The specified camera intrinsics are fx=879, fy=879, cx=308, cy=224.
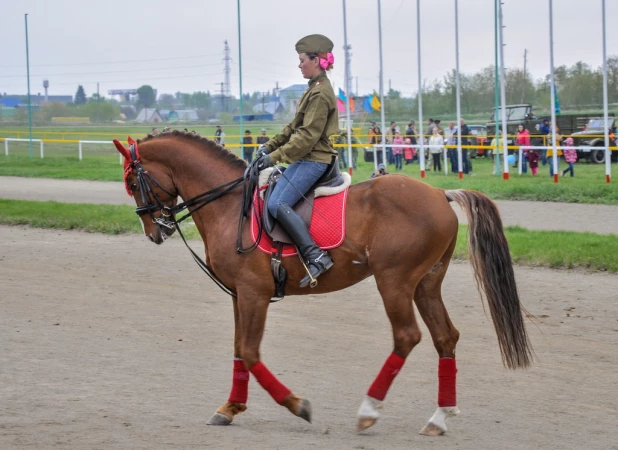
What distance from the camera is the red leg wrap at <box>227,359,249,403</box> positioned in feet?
20.3

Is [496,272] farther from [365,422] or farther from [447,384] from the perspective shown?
[365,422]

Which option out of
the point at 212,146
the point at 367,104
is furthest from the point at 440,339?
the point at 367,104

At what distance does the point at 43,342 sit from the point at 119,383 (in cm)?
Result: 172

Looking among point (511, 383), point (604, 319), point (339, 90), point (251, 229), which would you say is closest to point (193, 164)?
point (251, 229)

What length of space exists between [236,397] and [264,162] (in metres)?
1.72

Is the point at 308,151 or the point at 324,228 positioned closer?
the point at 324,228

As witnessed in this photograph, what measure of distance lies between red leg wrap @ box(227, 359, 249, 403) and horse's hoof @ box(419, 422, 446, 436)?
1.30 m

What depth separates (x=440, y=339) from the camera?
6.21m

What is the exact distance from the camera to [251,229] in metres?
6.37

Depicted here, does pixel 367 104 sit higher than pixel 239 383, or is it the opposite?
pixel 367 104

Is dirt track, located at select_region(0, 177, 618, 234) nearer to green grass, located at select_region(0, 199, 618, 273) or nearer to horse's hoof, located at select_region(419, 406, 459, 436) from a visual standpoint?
green grass, located at select_region(0, 199, 618, 273)

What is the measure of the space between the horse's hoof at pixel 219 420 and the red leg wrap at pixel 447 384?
1.45 metres

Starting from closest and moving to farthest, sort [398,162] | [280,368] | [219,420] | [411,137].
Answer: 1. [219,420]
2. [280,368]
3. [398,162]
4. [411,137]

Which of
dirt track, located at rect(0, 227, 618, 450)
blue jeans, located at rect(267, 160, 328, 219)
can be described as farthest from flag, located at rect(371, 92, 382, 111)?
blue jeans, located at rect(267, 160, 328, 219)
